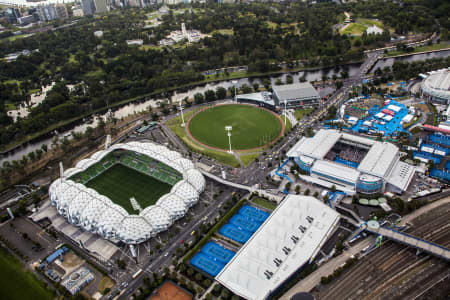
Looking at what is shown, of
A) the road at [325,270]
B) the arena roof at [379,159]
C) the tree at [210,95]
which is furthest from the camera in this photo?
the tree at [210,95]

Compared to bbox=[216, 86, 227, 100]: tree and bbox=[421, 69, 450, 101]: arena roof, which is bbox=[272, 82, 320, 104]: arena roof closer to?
bbox=[216, 86, 227, 100]: tree

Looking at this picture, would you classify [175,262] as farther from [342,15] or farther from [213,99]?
[342,15]

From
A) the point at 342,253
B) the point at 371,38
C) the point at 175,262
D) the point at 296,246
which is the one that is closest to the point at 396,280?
the point at 342,253

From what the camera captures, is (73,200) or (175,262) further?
(73,200)

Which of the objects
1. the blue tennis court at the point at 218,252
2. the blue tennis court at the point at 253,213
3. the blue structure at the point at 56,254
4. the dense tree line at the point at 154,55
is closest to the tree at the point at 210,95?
the dense tree line at the point at 154,55

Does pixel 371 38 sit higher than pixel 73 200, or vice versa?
pixel 371 38

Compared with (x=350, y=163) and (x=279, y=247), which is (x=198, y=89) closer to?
(x=350, y=163)

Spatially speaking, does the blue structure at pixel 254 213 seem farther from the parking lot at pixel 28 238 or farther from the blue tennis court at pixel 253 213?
the parking lot at pixel 28 238
